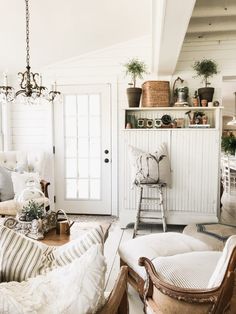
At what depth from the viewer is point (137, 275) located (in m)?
2.18

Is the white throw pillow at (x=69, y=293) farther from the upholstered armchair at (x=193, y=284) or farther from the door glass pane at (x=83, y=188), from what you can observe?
the door glass pane at (x=83, y=188)

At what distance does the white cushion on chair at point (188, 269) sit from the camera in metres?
A: 1.71

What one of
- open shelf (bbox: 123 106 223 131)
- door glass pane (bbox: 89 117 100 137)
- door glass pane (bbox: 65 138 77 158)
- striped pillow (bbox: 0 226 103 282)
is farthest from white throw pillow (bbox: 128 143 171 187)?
striped pillow (bbox: 0 226 103 282)

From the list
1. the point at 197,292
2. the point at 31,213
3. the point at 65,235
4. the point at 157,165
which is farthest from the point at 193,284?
the point at 157,165

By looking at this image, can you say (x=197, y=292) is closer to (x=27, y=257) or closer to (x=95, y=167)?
(x=27, y=257)

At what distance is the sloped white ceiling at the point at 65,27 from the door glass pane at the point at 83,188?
2052mm

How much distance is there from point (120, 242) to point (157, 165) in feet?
3.69

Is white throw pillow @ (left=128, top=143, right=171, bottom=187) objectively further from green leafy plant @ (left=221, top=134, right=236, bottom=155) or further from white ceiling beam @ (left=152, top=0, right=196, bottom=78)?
green leafy plant @ (left=221, top=134, right=236, bottom=155)

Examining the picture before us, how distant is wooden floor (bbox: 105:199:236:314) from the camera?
226 centimetres

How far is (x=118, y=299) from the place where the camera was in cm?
104

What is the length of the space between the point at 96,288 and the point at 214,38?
13.4 feet

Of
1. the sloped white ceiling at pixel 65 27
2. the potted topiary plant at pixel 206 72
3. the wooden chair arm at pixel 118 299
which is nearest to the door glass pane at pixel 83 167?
the sloped white ceiling at pixel 65 27

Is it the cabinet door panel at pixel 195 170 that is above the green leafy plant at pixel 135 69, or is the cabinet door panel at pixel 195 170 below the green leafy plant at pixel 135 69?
below

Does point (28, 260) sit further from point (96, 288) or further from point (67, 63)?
point (67, 63)
